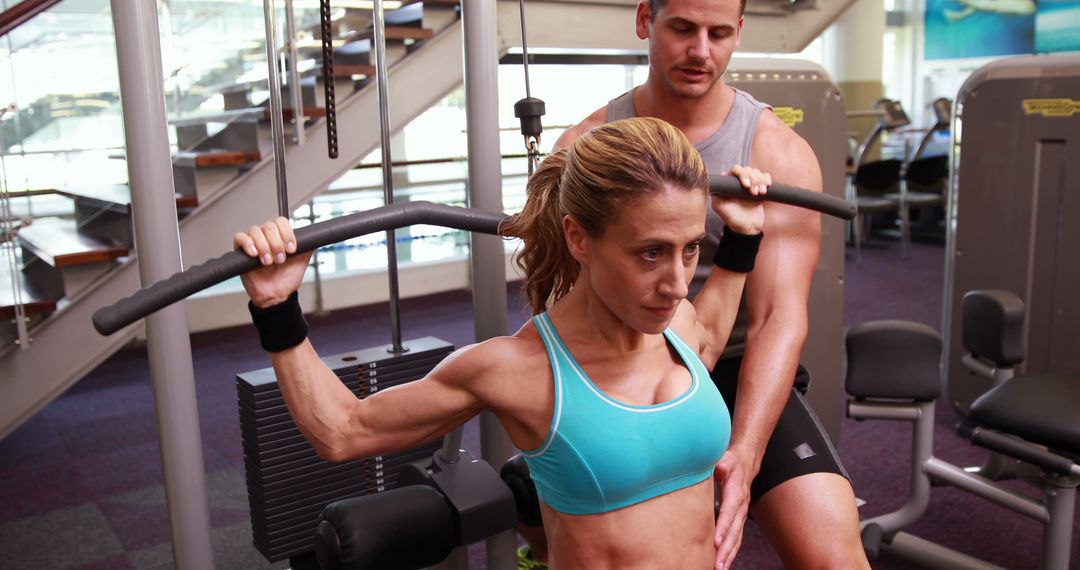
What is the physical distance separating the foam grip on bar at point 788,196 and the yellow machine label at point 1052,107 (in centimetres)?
205

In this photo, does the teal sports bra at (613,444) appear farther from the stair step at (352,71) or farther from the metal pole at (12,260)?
→ the stair step at (352,71)

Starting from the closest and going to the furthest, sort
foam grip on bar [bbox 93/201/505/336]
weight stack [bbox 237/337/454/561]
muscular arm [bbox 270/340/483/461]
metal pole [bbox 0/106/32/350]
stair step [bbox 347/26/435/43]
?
1. foam grip on bar [bbox 93/201/505/336]
2. muscular arm [bbox 270/340/483/461]
3. weight stack [bbox 237/337/454/561]
4. metal pole [bbox 0/106/32/350]
5. stair step [bbox 347/26/435/43]

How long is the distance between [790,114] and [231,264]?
Answer: 2054 millimetres

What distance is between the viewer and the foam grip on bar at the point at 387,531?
138 centimetres

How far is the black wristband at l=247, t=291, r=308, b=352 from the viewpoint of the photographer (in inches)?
45.8

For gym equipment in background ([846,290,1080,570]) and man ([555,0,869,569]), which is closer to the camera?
man ([555,0,869,569])

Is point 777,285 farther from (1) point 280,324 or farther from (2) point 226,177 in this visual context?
(2) point 226,177

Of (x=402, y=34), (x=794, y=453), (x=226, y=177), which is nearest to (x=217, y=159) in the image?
(x=226, y=177)

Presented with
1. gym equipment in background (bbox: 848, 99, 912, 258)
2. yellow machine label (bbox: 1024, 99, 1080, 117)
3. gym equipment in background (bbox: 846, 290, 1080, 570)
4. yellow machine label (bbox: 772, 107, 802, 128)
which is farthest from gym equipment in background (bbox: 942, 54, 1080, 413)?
gym equipment in background (bbox: 848, 99, 912, 258)

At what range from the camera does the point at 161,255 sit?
1.70 metres

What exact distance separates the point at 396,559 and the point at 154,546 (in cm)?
184

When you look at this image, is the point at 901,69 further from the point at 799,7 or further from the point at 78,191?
the point at 78,191

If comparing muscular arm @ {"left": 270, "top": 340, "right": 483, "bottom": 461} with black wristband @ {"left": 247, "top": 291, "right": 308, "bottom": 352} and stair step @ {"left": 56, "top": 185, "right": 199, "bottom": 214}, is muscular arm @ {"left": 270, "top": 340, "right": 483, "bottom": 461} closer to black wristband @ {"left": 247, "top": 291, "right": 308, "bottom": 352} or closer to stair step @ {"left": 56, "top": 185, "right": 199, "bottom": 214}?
black wristband @ {"left": 247, "top": 291, "right": 308, "bottom": 352}

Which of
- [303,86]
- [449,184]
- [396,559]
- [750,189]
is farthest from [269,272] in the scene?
[449,184]
